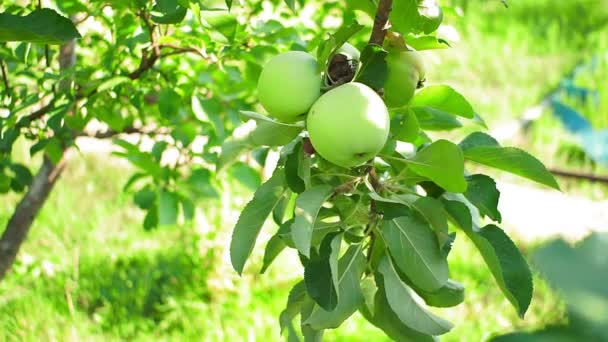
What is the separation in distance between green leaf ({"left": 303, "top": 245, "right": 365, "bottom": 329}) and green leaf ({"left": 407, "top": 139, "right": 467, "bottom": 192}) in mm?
151

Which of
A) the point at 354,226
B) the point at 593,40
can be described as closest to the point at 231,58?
the point at 354,226

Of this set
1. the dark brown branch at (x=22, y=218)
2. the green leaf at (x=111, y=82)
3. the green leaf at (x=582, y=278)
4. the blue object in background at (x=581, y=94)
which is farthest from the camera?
the blue object in background at (x=581, y=94)

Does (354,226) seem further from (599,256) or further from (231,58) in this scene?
(599,256)

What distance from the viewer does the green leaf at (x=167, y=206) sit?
145 cm

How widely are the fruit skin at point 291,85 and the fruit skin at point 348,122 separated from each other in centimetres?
2

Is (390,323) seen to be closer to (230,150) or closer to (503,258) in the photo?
(503,258)

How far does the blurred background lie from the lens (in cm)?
184

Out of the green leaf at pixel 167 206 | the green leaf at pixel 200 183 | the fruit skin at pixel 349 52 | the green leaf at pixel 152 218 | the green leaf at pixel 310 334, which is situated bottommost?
the green leaf at pixel 152 218

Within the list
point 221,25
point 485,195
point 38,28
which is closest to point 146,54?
→ point 221,25

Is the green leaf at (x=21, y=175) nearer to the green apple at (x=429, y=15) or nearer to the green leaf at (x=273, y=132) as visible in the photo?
the green leaf at (x=273, y=132)

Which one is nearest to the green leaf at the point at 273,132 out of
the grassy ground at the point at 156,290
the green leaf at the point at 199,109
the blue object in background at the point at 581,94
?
the green leaf at the point at 199,109

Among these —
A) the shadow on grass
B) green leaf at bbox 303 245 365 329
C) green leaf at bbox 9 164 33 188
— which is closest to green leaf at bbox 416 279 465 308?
green leaf at bbox 303 245 365 329

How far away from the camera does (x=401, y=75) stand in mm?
801

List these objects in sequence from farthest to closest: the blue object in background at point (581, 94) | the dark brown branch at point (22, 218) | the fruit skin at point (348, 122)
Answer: the blue object in background at point (581, 94)
the dark brown branch at point (22, 218)
the fruit skin at point (348, 122)
